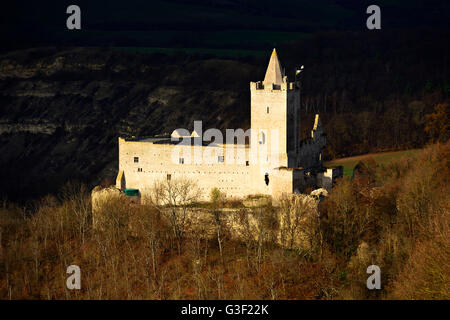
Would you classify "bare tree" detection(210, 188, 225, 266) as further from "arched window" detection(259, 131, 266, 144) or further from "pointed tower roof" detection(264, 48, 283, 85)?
"pointed tower roof" detection(264, 48, 283, 85)

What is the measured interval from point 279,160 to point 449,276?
1722cm

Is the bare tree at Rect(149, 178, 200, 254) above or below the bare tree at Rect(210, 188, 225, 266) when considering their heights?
above

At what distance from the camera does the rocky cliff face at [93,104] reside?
100562 millimetres

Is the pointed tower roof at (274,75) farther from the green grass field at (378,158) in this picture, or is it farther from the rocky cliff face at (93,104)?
the rocky cliff face at (93,104)

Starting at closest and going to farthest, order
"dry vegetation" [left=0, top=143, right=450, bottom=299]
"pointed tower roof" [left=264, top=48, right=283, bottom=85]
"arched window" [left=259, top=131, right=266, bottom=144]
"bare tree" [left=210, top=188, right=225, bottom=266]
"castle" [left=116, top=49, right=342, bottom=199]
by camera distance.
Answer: "dry vegetation" [left=0, top=143, right=450, bottom=299], "bare tree" [left=210, top=188, right=225, bottom=266], "castle" [left=116, top=49, right=342, bottom=199], "arched window" [left=259, top=131, right=266, bottom=144], "pointed tower roof" [left=264, top=48, right=283, bottom=85]

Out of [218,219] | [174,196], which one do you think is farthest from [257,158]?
[174,196]

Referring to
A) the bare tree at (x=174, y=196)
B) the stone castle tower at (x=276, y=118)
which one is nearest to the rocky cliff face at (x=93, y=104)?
the bare tree at (x=174, y=196)

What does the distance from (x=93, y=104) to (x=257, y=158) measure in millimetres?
65595

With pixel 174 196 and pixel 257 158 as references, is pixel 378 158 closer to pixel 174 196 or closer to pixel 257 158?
pixel 257 158

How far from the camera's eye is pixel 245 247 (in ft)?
168

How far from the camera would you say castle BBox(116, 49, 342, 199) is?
5397cm

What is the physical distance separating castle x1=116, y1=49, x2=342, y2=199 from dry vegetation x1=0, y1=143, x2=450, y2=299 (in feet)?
4.57

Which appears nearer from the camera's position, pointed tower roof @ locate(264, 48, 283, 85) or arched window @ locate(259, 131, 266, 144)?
arched window @ locate(259, 131, 266, 144)

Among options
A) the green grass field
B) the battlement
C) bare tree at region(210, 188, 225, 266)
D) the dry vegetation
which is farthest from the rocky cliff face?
the battlement
